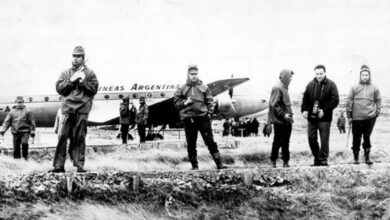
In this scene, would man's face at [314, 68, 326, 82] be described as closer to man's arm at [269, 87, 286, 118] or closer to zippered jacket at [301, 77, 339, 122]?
zippered jacket at [301, 77, 339, 122]

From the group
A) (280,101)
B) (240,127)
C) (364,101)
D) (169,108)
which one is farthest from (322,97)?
(240,127)

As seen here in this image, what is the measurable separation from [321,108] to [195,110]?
1.97 meters

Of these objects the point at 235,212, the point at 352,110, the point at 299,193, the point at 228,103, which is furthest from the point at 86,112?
the point at 228,103

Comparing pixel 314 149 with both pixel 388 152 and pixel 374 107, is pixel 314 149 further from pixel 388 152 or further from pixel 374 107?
pixel 388 152

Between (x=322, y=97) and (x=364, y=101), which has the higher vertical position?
(x=322, y=97)

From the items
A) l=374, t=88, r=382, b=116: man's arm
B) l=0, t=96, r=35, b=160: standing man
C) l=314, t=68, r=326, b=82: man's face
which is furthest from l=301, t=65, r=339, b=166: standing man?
l=0, t=96, r=35, b=160: standing man

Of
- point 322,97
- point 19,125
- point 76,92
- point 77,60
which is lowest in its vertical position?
point 19,125

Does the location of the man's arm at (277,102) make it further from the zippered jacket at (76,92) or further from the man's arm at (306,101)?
the zippered jacket at (76,92)

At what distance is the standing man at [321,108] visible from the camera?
7496mm

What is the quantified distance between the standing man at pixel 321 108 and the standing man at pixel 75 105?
3.37 m

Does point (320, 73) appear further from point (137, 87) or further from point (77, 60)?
point (137, 87)

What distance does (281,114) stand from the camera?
7566 millimetres

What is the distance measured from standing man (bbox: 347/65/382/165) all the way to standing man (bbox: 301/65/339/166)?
0.84m

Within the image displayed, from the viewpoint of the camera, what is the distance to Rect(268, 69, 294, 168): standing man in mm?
7625
